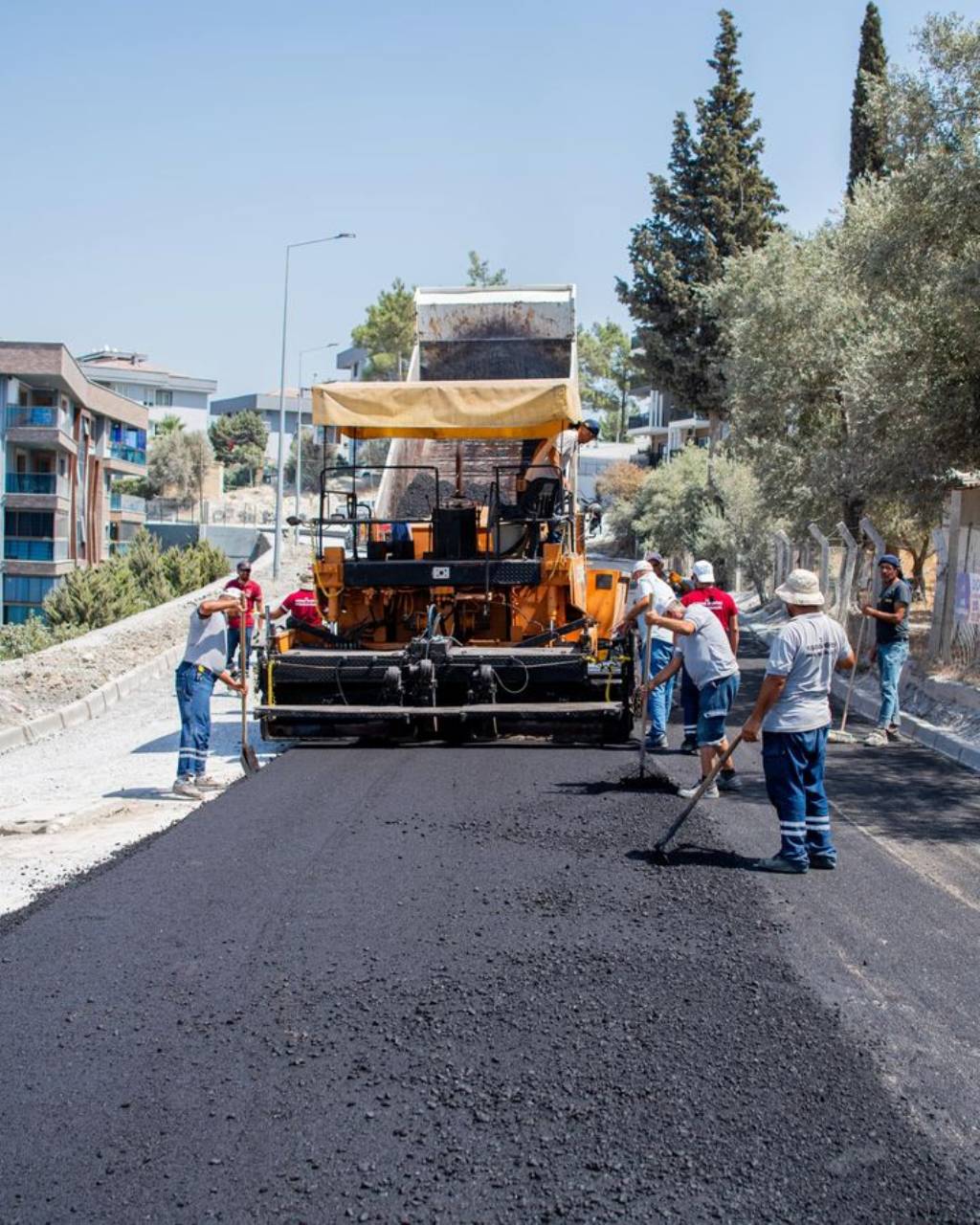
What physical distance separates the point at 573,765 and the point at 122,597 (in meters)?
23.6

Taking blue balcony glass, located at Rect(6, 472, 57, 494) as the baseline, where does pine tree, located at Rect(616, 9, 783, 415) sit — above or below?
above

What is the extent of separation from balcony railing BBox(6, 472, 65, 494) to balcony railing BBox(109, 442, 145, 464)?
30.9 feet

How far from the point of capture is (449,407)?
10.5 metres

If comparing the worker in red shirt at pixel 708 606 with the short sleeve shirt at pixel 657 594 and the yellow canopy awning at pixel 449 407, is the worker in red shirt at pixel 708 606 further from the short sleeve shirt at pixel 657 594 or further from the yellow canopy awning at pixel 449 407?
the yellow canopy awning at pixel 449 407

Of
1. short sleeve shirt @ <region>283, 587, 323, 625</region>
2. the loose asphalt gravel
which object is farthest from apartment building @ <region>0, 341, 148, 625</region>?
the loose asphalt gravel

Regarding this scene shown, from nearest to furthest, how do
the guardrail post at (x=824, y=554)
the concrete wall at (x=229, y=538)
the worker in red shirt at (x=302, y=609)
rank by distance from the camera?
the worker in red shirt at (x=302, y=609), the guardrail post at (x=824, y=554), the concrete wall at (x=229, y=538)

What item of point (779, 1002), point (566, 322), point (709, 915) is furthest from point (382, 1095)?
point (566, 322)

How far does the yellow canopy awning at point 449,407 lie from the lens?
10.5 meters

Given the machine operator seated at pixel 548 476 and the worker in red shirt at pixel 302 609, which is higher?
the machine operator seated at pixel 548 476

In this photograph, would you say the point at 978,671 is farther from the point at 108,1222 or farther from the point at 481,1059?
the point at 108,1222

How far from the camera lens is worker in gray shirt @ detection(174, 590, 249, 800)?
938 cm

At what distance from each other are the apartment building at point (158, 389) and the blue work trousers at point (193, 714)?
3116 inches

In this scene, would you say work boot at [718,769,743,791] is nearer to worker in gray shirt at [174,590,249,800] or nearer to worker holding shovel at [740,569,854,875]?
worker holding shovel at [740,569,854,875]

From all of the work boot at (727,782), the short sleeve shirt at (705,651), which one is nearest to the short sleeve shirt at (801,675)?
the short sleeve shirt at (705,651)
